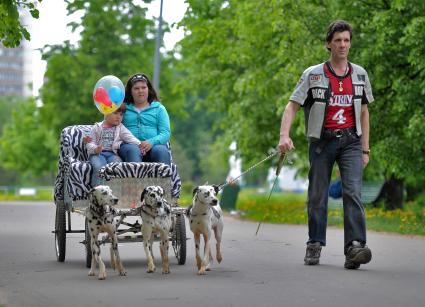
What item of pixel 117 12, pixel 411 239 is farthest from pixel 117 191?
pixel 117 12

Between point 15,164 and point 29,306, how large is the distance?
2773 inches

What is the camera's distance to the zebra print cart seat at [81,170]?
1218cm

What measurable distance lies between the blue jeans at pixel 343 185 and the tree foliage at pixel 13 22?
4.22 meters

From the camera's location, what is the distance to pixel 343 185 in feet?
38.7

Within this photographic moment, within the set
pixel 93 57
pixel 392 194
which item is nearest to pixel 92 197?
pixel 392 194

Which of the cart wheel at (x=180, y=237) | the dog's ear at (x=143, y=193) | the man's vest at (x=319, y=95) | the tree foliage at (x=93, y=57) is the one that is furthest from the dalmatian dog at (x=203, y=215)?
the tree foliage at (x=93, y=57)

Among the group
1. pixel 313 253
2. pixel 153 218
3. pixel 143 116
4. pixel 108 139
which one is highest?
pixel 143 116

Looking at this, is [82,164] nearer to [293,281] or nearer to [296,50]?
[293,281]

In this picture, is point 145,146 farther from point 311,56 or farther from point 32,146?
point 32,146

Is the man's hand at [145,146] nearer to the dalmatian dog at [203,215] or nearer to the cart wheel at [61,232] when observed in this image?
the cart wheel at [61,232]

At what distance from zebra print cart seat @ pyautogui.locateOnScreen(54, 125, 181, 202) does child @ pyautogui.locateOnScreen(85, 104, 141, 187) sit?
0.54ft

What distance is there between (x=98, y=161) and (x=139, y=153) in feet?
1.50

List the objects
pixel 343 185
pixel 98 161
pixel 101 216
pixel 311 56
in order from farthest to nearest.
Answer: pixel 311 56, pixel 98 161, pixel 343 185, pixel 101 216

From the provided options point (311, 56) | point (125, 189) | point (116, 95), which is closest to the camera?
point (125, 189)
